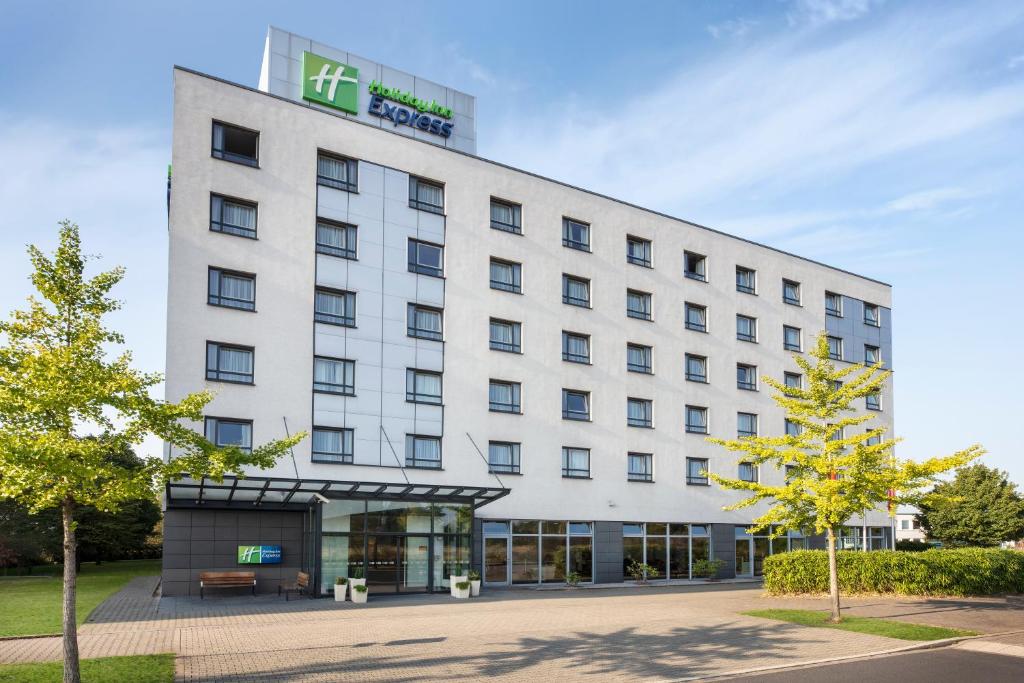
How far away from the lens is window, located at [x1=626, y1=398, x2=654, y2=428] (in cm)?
4009

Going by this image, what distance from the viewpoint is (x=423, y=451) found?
110ft

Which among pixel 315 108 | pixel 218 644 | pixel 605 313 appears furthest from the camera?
pixel 605 313

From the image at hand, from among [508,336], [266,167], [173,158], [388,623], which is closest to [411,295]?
[508,336]

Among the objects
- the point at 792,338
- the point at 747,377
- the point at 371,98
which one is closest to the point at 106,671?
the point at 371,98

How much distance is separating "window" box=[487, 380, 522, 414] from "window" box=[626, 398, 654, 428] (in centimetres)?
620

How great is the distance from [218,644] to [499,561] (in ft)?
57.8

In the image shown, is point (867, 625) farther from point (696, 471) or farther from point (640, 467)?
point (696, 471)

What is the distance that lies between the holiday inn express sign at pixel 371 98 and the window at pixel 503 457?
1394cm

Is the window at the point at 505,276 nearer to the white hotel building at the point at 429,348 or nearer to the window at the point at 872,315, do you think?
the white hotel building at the point at 429,348

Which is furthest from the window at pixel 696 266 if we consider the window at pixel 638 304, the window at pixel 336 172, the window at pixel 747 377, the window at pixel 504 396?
the window at pixel 336 172

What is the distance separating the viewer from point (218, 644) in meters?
18.3

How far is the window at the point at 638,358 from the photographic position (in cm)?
4056

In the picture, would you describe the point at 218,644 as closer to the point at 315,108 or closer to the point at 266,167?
the point at 266,167

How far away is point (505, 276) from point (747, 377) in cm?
1587
